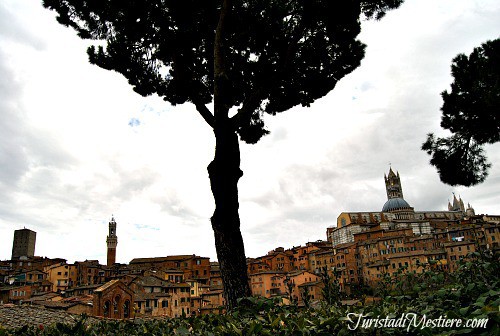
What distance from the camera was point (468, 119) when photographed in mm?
9281

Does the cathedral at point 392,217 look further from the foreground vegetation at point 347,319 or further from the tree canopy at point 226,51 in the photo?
the foreground vegetation at point 347,319

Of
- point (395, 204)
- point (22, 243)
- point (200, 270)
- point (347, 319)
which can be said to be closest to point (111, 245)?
point (22, 243)

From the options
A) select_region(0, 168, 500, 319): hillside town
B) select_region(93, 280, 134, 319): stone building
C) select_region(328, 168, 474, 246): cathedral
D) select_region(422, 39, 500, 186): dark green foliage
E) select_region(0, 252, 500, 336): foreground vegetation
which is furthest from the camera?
select_region(328, 168, 474, 246): cathedral

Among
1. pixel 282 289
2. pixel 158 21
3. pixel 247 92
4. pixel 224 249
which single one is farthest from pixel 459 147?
pixel 282 289

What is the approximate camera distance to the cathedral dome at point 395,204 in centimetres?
12056

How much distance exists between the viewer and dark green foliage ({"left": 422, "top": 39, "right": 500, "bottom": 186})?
806 centimetres

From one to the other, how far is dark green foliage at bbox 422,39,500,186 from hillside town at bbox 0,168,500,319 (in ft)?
91.8

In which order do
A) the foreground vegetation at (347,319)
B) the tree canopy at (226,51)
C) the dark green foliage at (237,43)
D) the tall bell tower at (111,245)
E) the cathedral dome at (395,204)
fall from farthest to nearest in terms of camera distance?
the cathedral dome at (395,204) → the tall bell tower at (111,245) → the dark green foliage at (237,43) → the tree canopy at (226,51) → the foreground vegetation at (347,319)

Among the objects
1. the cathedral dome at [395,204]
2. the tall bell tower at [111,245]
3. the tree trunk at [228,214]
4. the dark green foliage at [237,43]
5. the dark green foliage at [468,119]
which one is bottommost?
the tree trunk at [228,214]

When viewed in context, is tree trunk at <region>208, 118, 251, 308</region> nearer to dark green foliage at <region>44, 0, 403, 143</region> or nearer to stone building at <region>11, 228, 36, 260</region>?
dark green foliage at <region>44, 0, 403, 143</region>

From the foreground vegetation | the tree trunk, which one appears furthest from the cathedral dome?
the foreground vegetation

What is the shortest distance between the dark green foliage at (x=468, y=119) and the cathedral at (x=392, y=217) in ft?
271

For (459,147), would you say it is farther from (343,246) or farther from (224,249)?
(343,246)

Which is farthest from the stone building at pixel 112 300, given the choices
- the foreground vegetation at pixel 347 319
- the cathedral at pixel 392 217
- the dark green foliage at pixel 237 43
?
the cathedral at pixel 392 217
